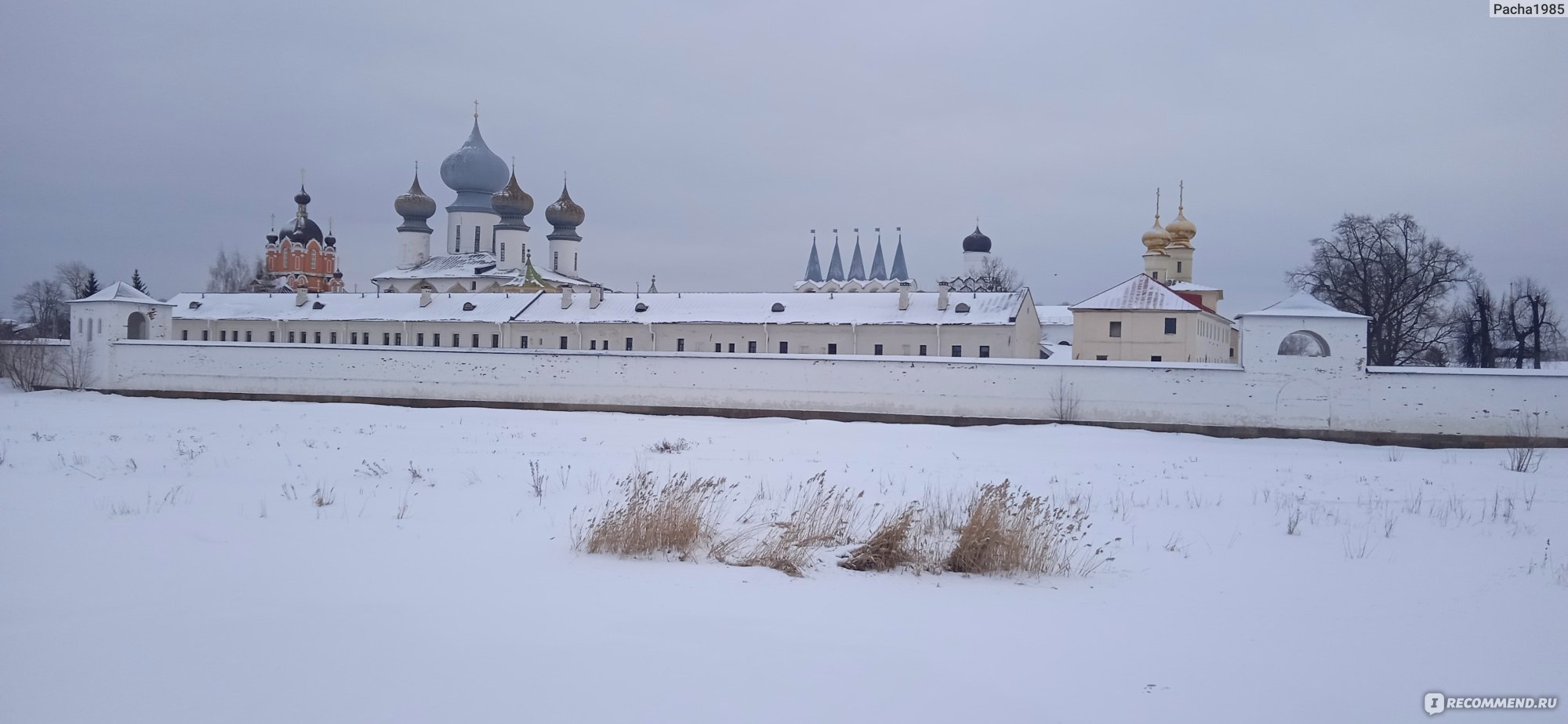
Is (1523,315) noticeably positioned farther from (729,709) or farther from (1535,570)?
(729,709)

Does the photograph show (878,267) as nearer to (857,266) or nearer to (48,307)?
(857,266)

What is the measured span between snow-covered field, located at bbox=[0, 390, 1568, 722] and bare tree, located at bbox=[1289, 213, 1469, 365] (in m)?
28.7

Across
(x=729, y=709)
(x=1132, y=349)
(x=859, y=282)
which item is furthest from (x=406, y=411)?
(x=859, y=282)

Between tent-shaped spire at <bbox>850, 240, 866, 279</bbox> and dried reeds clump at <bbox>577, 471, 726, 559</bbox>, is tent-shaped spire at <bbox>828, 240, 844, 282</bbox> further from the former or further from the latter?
dried reeds clump at <bbox>577, 471, 726, 559</bbox>

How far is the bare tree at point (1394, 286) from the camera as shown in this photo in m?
37.3

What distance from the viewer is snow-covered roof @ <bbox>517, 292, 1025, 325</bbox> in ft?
→ 108

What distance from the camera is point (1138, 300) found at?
99.8ft

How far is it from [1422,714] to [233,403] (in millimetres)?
29424

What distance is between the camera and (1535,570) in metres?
8.07

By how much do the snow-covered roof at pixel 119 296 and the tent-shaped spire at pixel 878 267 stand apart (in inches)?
1444

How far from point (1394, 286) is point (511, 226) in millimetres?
41959

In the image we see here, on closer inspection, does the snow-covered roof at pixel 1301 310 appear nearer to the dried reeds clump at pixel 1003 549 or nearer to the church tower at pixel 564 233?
the dried reeds clump at pixel 1003 549

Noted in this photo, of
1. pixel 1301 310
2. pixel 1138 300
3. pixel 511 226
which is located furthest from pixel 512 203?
pixel 1301 310

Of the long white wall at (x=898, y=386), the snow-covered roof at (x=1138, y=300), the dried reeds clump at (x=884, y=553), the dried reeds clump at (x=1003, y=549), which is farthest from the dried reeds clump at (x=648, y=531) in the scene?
the snow-covered roof at (x=1138, y=300)
